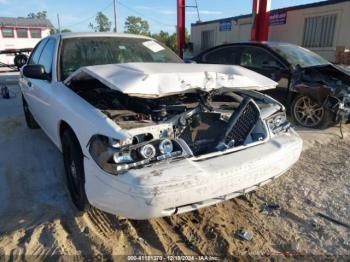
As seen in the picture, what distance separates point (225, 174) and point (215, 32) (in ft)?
62.4

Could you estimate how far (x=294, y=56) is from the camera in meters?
6.05

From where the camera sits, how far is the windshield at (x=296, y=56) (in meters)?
5.90

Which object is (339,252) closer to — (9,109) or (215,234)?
(215,234)

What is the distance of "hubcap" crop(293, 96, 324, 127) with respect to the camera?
18.0 feet

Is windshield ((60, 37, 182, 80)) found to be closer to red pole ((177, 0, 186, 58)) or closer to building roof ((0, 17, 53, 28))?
red pole ((177, 0, 186, 58))

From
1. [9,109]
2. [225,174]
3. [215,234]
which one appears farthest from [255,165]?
[9,109]

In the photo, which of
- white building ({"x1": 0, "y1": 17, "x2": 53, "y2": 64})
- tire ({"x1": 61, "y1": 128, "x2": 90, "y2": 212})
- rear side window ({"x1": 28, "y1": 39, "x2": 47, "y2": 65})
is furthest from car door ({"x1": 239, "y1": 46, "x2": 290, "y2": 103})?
white building ({"x1": 0, "y1": 17, "x2": 53, "y2": 64})

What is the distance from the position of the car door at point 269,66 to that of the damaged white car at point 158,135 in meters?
2.59

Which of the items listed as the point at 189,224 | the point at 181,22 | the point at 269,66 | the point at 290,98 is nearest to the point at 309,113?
the point at 290,98

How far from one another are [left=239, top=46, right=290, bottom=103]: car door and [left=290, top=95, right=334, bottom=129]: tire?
28cm

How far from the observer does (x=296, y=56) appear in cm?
609

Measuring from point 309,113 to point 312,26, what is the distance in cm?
998

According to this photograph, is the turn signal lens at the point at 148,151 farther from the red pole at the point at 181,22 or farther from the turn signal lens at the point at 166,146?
the red pole at the point at 181,22

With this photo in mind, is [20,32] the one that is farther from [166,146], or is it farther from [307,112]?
[166,146]
